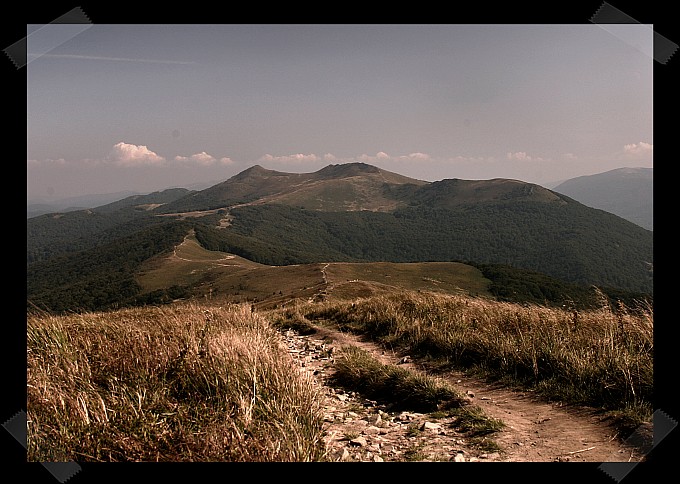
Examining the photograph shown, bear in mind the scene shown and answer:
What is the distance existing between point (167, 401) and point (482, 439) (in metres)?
3.42

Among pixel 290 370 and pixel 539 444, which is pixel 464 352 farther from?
pixel 290 370

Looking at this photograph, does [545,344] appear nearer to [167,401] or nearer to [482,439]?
[482,439]

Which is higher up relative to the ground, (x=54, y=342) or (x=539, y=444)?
(x=54, y=342)

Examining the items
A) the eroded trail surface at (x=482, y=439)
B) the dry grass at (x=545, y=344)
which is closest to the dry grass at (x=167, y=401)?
the eroded trail surface at (x=482, y=439)

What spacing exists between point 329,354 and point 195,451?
4.79 metres

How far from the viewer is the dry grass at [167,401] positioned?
346cm

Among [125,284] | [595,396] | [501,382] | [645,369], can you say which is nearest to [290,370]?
[501,382]

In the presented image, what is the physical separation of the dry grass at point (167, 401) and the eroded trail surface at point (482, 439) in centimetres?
54

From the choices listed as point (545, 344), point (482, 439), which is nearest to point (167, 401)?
point (482, 439)

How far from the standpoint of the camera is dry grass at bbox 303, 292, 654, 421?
16.3 ft

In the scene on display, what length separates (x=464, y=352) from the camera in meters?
7.11

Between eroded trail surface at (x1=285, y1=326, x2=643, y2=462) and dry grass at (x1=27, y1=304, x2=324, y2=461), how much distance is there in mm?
536

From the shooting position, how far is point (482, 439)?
4172mm
